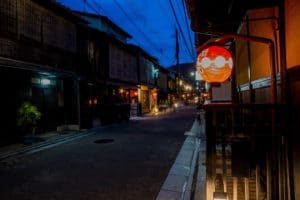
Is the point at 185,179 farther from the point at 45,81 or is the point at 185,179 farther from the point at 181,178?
the point at 45,81

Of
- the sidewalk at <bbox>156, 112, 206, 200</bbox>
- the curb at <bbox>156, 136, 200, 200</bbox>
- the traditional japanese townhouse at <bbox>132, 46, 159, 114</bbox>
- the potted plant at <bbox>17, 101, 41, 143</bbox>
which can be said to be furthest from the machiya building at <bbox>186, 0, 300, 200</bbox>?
the traditional japanese townhouse at <bbox>132, 46, 159, 114</bbox>

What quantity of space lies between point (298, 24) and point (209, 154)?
240cm

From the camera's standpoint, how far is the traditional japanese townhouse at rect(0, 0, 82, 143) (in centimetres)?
1252

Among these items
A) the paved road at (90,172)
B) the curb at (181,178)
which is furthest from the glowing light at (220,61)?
the paved road at (90,172)

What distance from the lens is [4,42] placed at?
12.0 meters

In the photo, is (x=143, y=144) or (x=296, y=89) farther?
(x=143, y=144)

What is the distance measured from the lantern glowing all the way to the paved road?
3435 mm

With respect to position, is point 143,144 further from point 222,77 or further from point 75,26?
point 75,26

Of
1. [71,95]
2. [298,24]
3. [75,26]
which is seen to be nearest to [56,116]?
[71,95]

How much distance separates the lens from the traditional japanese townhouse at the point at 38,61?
1252cm

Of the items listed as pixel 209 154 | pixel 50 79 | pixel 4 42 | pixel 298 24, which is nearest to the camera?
pixel 298 24

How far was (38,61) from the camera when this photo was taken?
1445 centimetres

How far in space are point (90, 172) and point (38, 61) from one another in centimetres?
910

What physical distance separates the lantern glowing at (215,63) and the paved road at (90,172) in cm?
344
